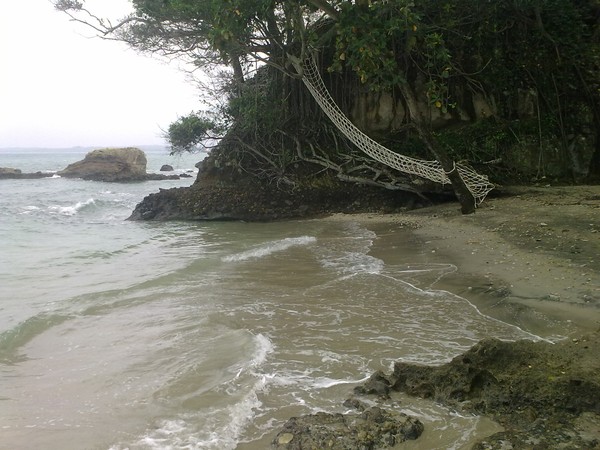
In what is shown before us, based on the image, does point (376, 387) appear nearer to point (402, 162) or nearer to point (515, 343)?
point (515, 343)

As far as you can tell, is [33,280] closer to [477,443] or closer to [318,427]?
[318,427]

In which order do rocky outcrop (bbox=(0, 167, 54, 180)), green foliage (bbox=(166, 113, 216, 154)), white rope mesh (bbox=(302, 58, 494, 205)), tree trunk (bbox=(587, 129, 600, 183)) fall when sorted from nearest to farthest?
1. white rope mesh (bbox=(302, 58, 494, 205))
2. tree trunk (bbox=(587, 129, 600, 183))
3. green foliage (bbox=(166, 113, 216, 154))
4. rocky outcrop (bbox=(0, 167, 54, 180))

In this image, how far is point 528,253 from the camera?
5.73 metres

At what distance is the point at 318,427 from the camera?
2.54m

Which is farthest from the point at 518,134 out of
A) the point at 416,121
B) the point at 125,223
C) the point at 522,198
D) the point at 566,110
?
the point at 125,223

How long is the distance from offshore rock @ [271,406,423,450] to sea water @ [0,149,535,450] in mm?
91

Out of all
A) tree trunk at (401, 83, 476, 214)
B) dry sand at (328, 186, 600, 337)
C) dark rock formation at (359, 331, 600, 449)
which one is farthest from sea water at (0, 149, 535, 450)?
tree trunk at (401, 83, 476, 214)

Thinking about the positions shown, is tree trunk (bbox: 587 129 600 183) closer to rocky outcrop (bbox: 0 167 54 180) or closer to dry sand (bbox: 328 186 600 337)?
dry sand (bbox: 328 186 600 337)

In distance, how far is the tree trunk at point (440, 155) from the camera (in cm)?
845

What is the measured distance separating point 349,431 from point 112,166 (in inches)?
1142

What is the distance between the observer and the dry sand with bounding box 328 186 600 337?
13.4 feet

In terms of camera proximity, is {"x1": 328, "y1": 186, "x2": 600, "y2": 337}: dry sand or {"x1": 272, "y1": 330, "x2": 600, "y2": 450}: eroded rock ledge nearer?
{"x1": 272, "y1": 330, "x2": 600, "y2": 450}: eroded rock ledge

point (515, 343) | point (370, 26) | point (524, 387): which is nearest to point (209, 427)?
point (524, 387)

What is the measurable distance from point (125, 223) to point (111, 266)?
5376 millimetres
